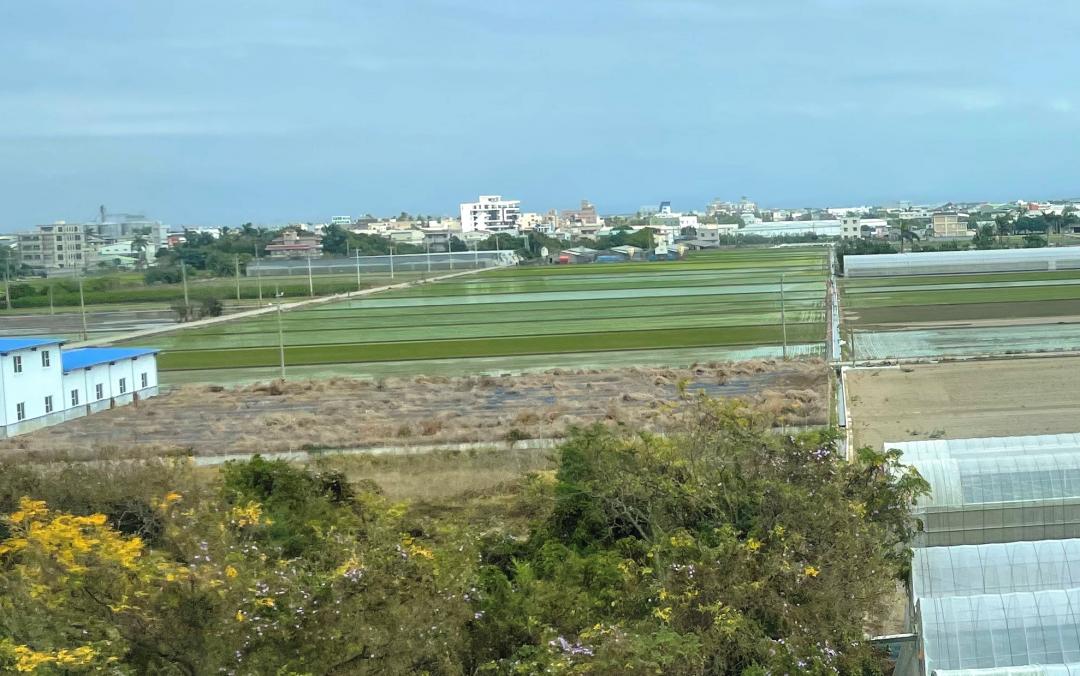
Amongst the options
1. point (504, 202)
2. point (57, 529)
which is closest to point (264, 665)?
point (57, 529)

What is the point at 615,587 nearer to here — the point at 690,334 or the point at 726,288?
the point at 690,334

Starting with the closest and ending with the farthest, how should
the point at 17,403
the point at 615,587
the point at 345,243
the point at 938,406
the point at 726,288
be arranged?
the point at 615,587, the point at 938,406, the point at 17,403, the point at 726,288, the point at 345,243

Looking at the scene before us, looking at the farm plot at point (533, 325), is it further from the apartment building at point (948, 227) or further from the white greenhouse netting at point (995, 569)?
the apartment building at point (948, 227)

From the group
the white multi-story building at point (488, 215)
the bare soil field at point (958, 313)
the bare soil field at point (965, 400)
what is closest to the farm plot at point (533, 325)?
the bare soil field at point (958, 313)

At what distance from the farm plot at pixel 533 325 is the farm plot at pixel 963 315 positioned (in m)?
1.51

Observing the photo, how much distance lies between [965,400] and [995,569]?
10992 mm

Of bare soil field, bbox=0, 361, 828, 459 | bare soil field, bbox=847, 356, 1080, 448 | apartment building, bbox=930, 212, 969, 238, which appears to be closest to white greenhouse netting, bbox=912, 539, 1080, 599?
bare soil field, bbox=847, 356, 1080, 448

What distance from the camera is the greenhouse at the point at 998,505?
36.7 feet

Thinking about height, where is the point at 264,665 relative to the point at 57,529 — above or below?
below

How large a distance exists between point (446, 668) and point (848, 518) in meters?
3.21

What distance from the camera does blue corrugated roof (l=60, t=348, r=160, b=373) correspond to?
22.9 metres

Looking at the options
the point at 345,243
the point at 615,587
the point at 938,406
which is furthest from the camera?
Result: the point at 345,243

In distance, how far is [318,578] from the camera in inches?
273

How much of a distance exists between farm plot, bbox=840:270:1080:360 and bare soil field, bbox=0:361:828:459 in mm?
4016
